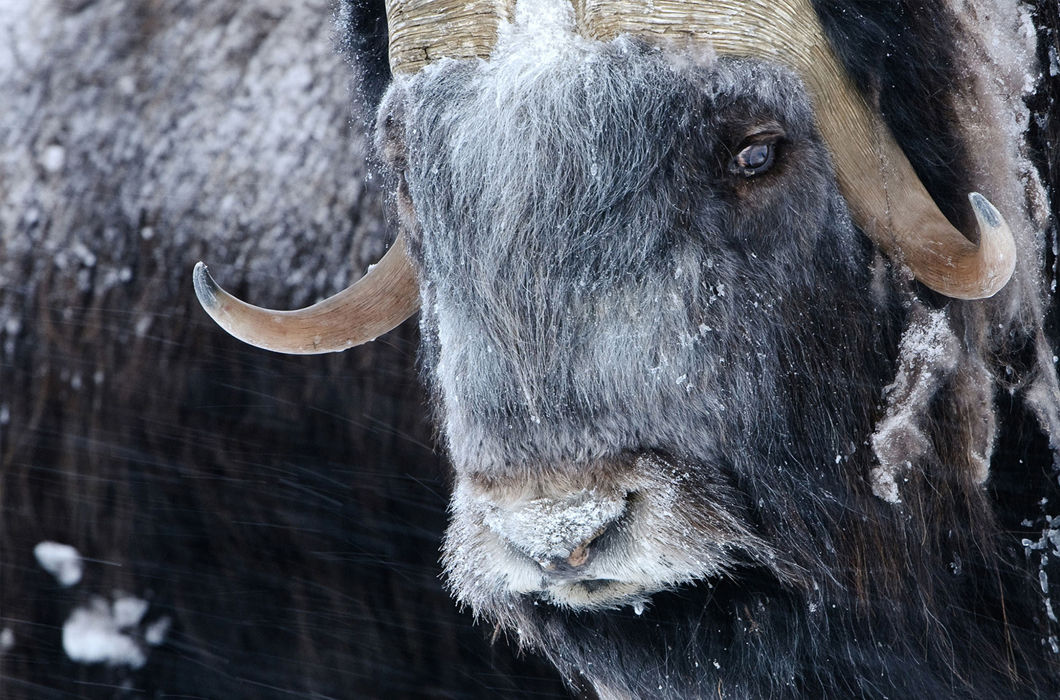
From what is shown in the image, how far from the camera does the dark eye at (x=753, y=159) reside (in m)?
2.13

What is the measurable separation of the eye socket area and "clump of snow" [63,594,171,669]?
7.97 ft

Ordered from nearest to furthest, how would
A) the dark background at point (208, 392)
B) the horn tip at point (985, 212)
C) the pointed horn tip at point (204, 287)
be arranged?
the horn tip at point (985, 212) → the pointed horn tip at point (204, 287) → the dark background at point (208, 392)

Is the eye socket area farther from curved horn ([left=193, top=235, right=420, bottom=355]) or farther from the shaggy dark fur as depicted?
curved horn ([left=193, top=235, right=420, bottom=355])

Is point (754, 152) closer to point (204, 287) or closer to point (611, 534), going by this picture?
point (611, 534)

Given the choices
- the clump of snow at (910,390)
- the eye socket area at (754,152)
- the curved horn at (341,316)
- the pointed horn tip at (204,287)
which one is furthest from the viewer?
the curved horn at (341,316)

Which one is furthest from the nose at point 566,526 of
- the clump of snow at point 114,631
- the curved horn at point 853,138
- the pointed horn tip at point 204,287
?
the clump of snow at point 114,631

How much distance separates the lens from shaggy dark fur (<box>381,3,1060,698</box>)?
6.77 feet

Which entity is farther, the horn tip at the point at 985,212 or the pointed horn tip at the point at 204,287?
the pointed horn tip at the point at 204,287

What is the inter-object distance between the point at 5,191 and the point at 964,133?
283cm

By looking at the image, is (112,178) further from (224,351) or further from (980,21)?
(980,21)

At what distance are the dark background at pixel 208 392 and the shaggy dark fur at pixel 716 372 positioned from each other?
930 millimetres

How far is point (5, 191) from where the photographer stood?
3600 millimetres

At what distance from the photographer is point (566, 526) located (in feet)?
6.64

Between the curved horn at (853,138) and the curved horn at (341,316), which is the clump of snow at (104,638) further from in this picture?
the curved horn at (853,138)
